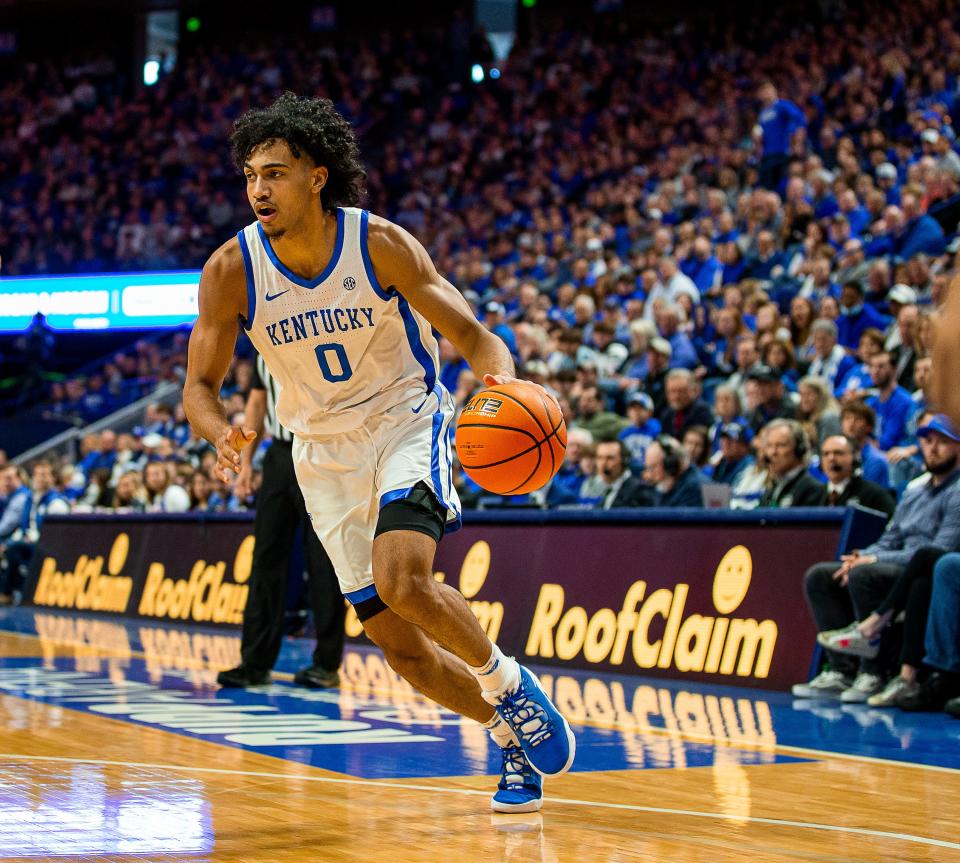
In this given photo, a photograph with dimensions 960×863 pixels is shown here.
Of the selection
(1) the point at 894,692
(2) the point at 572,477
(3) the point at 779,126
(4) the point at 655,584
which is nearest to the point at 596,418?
(2) the point at 572,477

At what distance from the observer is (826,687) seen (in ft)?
26.6

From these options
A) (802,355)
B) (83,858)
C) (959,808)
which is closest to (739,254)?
(802,355)

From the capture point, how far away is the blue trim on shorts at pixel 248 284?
4.96 m

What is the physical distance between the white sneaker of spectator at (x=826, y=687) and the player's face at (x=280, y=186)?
4.49 metres

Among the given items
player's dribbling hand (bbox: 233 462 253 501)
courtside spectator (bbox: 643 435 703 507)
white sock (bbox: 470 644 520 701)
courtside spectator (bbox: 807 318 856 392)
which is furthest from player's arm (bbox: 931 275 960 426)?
courtside spectator (bbox: 807 318 856 392)

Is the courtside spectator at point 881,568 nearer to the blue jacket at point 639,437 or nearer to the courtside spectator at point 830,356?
the courtside spectator at point 830,356

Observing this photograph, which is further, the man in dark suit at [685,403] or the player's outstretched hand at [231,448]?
the man in dark suit at [685,403]

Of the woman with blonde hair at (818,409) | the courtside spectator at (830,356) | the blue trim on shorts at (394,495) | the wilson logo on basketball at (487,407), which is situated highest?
the courtside spectator at (830,356)

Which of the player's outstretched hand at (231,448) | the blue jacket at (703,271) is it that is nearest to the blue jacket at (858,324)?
the blue jacket at (703,271)

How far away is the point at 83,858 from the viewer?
3848mm

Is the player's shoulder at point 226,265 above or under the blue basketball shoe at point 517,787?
above

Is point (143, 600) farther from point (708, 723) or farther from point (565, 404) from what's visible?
point (708, 723)

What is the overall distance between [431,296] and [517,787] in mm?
1656

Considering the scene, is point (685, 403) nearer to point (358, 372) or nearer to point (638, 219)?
point (638, 219)
